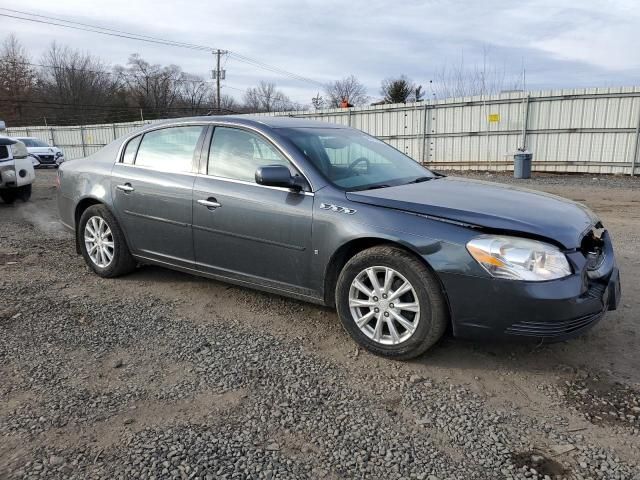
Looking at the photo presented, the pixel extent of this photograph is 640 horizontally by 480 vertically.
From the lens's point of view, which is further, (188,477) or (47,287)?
(47,287)

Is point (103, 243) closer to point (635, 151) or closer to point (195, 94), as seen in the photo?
point (635, 151)

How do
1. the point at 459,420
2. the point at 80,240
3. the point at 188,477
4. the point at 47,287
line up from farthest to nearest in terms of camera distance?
the point at 80,240
the point at 47,287
the point at 459,420
the point at 188,477

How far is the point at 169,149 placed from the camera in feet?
14.4

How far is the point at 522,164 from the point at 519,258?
13.7 metres

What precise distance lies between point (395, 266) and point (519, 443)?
3.81ft

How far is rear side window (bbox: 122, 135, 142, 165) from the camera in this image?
15.2 ft

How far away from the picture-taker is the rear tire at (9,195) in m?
10.1

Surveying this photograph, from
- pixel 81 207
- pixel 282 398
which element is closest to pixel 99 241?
pixel 81 207

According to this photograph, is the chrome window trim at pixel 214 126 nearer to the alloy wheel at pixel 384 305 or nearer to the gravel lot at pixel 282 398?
the alloy wheel at pixel 384 305

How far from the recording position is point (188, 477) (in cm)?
212

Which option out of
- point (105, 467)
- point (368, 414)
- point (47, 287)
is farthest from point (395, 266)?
point (47, 287)

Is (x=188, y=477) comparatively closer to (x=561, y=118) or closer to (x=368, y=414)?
(x=368, y=414)

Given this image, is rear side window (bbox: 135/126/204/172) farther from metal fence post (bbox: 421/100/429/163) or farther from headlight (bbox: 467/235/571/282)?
metal fence post (bbox: 421/100/429/163)

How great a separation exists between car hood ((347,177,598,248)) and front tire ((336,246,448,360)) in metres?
0.34
